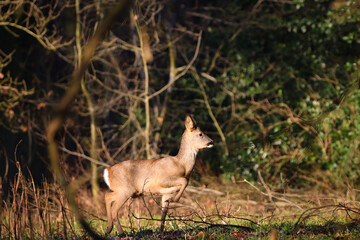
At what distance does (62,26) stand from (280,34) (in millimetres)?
5928

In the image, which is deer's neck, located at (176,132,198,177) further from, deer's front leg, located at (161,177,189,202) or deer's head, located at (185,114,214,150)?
deer's front leg, located at (161,177,189,202)

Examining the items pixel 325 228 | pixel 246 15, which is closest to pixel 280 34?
pixel 246 15

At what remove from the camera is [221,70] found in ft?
46.9

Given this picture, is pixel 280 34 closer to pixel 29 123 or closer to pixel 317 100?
pixel 317 100

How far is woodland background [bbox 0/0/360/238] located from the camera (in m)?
12.0

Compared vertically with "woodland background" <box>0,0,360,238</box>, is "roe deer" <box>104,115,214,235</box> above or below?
below

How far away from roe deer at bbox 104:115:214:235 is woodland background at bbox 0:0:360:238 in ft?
17.5

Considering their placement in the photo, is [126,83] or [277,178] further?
[126,83]

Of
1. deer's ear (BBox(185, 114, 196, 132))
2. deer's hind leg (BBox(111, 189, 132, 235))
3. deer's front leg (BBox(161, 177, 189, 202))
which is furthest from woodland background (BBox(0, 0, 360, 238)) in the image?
deer's front leg (BBox(161, 177, 189, 202))

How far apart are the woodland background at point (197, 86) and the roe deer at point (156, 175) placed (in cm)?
533

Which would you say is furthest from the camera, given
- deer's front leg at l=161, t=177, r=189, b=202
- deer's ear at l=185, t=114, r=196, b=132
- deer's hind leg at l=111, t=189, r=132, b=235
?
deer's ear at l=185, t=114, r=196, b=132

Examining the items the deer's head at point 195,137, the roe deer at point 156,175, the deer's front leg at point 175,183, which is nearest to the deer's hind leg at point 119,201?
the roe deer at point 156,175

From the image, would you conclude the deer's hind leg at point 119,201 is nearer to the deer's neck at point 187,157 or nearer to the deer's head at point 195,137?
the deer's neck at point 187,157

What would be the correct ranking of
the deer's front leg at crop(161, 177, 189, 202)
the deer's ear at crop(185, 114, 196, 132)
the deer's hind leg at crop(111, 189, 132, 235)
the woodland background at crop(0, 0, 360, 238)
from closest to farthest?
the deer's front leg at crop(161, 177, 189, 202) < the deer's hind leg at crop(111, 189, 132, 235) < the deer's ear at crop(185, 114, 196, 132) < the woodland background at crop(0, 0, 360, 238)
